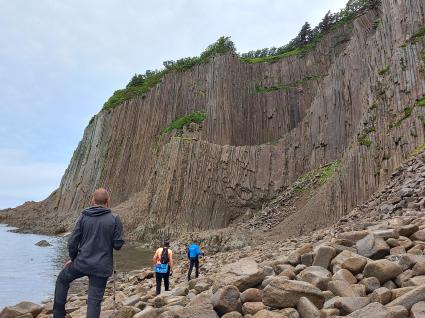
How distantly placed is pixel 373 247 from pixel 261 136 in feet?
170

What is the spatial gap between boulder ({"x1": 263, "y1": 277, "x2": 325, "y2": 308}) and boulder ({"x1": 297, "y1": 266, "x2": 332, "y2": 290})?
0.28 m

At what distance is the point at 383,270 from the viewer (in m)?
5.95

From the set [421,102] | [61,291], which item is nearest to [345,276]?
[61,291]

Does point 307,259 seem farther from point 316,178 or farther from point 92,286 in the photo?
point 316,178

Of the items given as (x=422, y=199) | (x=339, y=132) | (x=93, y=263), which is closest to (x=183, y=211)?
(x=339, y=132)

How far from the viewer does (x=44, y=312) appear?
8.70 m

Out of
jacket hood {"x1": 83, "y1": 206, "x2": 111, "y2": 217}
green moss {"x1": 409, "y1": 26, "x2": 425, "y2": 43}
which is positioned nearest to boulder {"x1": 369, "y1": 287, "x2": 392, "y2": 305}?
jacket hood {"x1": 83, "y1": 206, "x2": 111, "y2": 217}

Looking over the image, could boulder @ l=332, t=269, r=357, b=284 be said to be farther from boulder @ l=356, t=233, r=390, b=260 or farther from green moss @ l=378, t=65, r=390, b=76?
green moss @ l=378, t=65, r=390, b=76

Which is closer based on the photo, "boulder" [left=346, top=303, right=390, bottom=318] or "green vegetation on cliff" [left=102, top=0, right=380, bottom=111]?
"boulder" [left=346, top=303, right=390, bottom=318]

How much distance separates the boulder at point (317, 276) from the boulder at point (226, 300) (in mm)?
1030

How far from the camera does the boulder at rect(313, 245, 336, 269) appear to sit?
22.8 ft

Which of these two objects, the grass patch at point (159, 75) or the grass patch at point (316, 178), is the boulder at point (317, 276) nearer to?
the grass patch at point (316, 178)

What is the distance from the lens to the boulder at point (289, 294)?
5.70 meters

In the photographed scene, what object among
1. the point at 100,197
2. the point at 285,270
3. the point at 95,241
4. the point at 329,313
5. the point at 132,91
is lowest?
the point at 329,313
